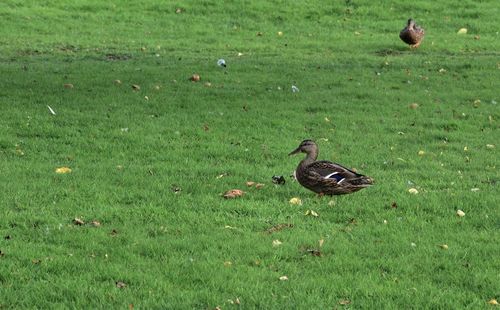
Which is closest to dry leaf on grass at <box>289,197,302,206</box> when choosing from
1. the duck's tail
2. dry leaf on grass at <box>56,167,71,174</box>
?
the duck's tail

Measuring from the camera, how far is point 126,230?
9.22 meters

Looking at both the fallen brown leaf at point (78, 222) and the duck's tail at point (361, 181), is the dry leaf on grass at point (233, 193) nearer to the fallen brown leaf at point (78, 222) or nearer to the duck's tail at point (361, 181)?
the duck's tail at point (361, 181)

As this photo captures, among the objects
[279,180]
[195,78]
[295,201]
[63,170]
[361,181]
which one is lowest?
[195,78]

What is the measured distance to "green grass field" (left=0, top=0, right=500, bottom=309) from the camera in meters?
7.70

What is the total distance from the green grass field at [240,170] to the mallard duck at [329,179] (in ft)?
0.74

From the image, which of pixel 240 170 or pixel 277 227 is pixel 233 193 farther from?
pixel 240 170

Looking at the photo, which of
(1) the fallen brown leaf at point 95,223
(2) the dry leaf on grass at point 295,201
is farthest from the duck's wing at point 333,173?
(1) the fallen brown leaf at point 95,223

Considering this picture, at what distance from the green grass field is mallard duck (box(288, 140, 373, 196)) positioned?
0.23m

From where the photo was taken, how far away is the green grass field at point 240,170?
→ 7703 mm

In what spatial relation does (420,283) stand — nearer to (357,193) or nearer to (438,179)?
(357,193)

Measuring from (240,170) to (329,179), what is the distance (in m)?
2.29

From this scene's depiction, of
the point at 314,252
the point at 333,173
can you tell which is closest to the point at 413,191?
the point at 333,173

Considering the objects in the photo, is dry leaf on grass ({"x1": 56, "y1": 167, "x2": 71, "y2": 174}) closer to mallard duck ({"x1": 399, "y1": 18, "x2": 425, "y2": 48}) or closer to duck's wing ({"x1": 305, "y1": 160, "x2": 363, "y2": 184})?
duck's wing ({"x1": 305, "y1": 160, "x2": 363, "y2": 184})

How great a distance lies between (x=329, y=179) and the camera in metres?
10.5
